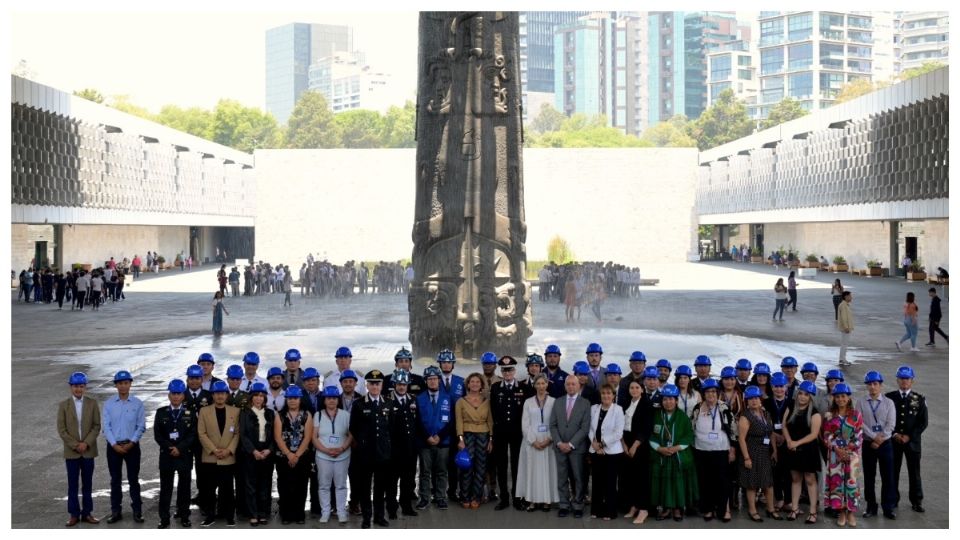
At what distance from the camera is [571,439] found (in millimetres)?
9359

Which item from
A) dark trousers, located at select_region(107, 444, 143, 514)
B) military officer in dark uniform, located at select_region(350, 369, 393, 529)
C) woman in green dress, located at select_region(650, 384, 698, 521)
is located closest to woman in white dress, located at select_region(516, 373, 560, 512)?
woman in green dress, located at select_region(650, 384, 698, 521)

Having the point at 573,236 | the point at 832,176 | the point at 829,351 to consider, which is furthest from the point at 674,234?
the point at 829,351

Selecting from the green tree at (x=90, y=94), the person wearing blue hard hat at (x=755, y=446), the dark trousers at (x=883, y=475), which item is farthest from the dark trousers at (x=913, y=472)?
the green tree at (x=90, y=94)

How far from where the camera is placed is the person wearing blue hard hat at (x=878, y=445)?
369 inches

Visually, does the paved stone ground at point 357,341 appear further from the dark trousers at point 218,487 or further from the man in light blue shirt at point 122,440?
the dark trousers at point 218,487

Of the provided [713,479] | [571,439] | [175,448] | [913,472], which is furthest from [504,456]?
[913,472]

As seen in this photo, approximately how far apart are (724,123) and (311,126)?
39597mm

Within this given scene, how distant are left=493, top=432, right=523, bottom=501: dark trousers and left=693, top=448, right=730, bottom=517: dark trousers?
155 centimetres

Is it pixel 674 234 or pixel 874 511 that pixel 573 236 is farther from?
pixel 874 511

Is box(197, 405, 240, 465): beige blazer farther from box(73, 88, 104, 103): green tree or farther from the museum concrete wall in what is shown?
box(73, 88, 104, 103): green tree

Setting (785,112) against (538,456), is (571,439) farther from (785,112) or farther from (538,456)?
(785,112)

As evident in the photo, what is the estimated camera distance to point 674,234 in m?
59.7

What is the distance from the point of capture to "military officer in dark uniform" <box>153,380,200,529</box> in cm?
905

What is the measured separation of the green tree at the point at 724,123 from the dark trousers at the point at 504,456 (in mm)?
99869
